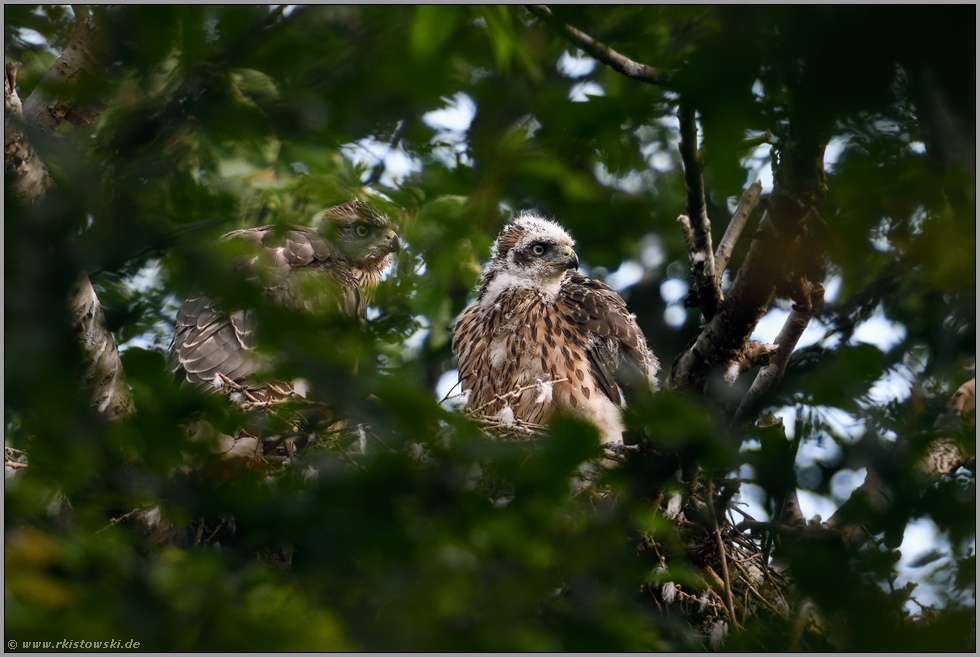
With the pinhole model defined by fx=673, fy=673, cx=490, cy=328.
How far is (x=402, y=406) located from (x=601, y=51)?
4.44ft

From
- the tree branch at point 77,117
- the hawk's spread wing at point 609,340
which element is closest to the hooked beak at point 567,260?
the hawk's spread wing at point 609,340

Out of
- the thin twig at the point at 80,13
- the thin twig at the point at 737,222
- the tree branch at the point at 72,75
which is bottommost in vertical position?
the tree branch at the point at 72,75

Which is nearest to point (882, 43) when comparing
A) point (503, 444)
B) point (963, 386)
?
point (503, 444)

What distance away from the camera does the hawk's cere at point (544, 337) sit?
14.9 feet

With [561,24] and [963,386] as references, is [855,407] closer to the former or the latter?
[561,24]

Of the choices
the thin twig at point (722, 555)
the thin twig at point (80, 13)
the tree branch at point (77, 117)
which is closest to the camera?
the tree branch at point (77, 117)

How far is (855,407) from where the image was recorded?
172cm

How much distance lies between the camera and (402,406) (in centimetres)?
137

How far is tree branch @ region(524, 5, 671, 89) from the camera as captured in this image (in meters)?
1.58

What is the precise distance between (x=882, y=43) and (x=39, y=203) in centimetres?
147

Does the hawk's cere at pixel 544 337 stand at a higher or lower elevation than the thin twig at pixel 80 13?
lower

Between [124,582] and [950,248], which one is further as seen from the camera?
[950,248]

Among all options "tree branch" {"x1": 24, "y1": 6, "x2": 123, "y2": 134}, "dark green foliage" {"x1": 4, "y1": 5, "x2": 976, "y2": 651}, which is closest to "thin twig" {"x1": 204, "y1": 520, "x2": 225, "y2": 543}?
"dark green foliage" {"x1": 4, "y1": 5, "x2": 976, "y2": 651}

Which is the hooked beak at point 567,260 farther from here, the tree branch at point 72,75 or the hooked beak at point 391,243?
the tree branch at point 72,75
